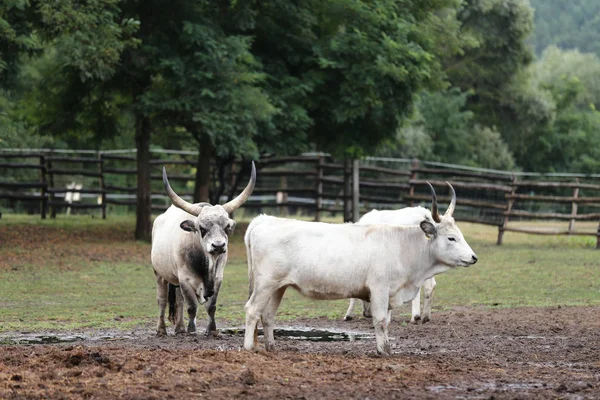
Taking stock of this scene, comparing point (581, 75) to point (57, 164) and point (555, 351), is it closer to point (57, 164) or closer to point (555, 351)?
point (57, 164)

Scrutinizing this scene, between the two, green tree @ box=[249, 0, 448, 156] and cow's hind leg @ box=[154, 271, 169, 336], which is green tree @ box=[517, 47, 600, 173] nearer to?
green tree @ box=[249, 0, 448, 156]

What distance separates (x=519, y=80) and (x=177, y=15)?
103 feet

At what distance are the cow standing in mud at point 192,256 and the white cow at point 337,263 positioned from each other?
957mm

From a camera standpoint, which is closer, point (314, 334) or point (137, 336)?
point (137, 336)

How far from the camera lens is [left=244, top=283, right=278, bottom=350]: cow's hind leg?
10.9 m

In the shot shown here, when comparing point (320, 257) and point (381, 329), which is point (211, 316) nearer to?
point (320, 257)

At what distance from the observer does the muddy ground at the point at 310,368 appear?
27.9ft

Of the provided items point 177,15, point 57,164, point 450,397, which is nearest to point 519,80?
point 57,164

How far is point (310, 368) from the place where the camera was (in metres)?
9.62

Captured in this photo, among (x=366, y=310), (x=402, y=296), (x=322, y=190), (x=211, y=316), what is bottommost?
(x=366, y=310)

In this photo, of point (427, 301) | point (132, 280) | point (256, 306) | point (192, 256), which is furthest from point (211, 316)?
point (132, 280)

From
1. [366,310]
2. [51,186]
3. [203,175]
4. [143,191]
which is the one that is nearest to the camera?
[366,310]

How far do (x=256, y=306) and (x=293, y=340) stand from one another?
1517 mm

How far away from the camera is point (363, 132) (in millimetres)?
27500
